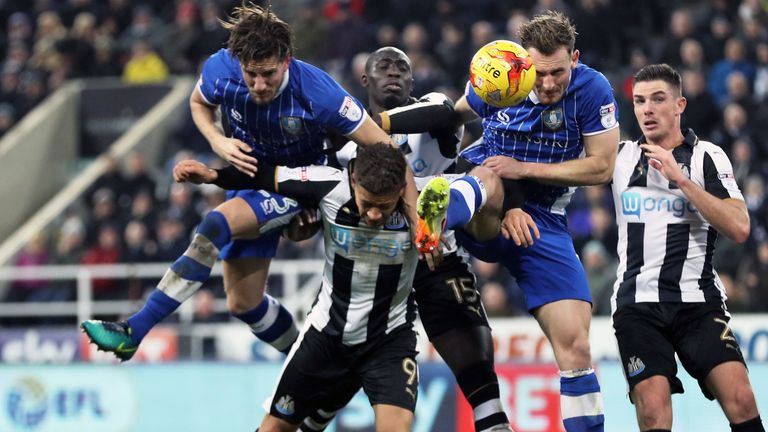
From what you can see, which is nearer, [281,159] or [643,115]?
[643,115]

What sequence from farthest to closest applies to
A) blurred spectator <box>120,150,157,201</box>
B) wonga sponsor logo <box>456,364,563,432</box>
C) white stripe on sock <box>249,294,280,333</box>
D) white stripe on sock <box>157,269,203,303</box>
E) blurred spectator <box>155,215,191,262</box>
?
blurred spectator <box>120,150,157,201</box> < blurred spectator <box>155,215,191,262</box> < wonga sponsor logo <box>456,364,563,432</box> < white stripe on sock <box>249,294,280,333</box> < white stripe on sock <box>157,269,203,303</box>

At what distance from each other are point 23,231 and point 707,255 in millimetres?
12555

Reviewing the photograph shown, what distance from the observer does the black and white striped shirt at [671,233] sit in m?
6.70

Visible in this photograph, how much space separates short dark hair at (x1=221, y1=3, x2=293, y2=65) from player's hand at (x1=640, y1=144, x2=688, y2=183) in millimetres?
1975

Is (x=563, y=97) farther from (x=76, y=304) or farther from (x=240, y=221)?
(x=76, y=304)

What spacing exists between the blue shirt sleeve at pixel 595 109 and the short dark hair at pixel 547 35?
23 cm

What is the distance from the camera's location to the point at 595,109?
22.7 feet

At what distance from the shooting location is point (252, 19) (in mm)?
6980

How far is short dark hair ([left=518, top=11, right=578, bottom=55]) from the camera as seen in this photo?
6.77 meters

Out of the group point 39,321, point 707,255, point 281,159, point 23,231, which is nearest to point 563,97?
point 707,255

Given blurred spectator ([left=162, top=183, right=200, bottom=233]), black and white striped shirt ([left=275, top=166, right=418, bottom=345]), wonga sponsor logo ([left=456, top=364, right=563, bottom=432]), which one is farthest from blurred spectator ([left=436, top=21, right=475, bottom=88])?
black and white striped shirt ([left=275, top=166, right=418, bottom=345])

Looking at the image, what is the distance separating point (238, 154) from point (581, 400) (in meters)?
2.22

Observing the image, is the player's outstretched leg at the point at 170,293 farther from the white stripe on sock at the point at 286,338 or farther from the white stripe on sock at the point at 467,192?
the white stripe on sock at the point at 467,192

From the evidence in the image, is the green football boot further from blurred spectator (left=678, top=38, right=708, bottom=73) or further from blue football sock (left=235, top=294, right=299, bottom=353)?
blurred spectator (left=678, top=38, right=708, bottom=73)
